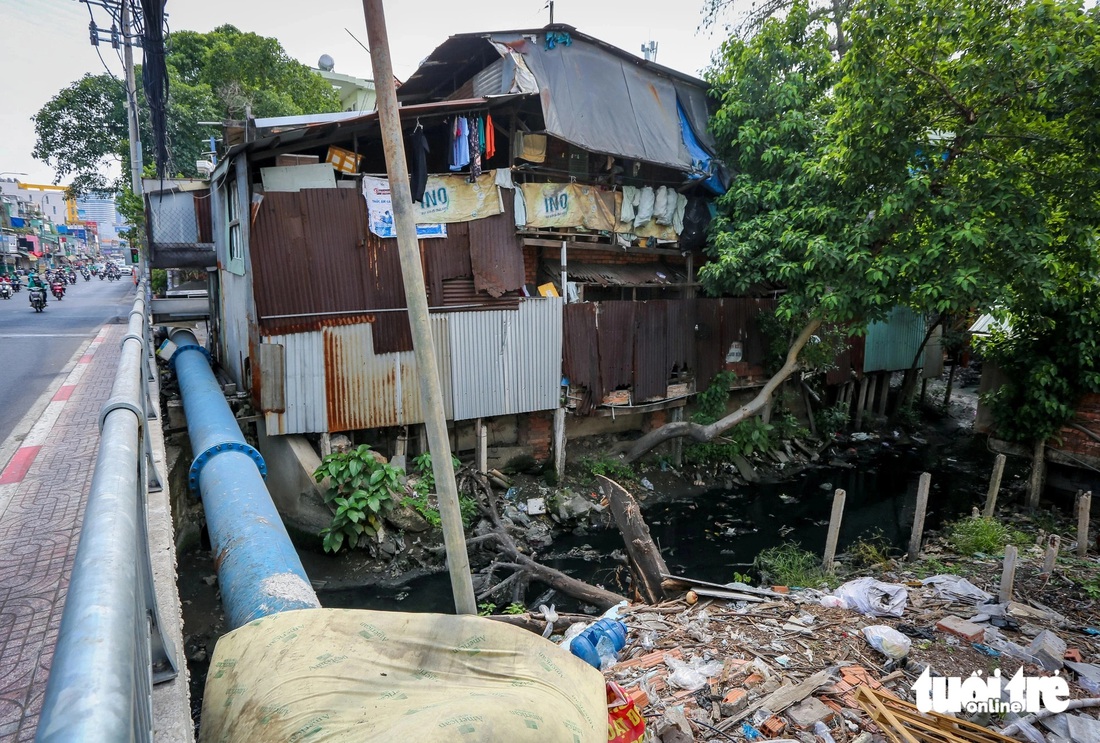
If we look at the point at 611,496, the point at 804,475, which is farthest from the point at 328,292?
the point at 804,475

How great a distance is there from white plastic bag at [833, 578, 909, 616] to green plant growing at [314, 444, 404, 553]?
19.3ft

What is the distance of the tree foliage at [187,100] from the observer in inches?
862

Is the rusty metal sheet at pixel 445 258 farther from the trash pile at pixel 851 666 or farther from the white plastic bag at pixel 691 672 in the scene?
the white plastic bag at pixel 691 672

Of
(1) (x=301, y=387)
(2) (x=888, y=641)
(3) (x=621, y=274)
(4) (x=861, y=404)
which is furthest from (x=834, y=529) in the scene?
(4) (x=861, y=404)

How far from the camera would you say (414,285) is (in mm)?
3941

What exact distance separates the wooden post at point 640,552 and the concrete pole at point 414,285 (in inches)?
146

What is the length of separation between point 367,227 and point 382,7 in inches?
215

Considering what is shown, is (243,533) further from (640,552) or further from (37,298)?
(37,298)

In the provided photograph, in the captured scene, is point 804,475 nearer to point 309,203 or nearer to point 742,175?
point 742,175

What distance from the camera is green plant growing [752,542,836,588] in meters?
7.94

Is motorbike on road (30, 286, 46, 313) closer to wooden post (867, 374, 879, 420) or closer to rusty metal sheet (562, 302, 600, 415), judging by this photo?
rusty metal sheet (562, 302, 600, 415)

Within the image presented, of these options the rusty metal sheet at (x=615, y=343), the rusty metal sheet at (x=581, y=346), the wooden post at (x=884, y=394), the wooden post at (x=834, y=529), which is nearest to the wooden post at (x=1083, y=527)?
the wooden post at (x=834, y=529)

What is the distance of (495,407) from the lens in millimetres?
10273

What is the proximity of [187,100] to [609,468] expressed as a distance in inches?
831
